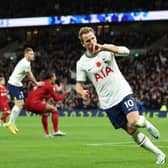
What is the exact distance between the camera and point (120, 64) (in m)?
47.6

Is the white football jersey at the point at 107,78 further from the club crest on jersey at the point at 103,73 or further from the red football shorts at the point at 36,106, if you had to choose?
the red football shorts at the point at 36,106

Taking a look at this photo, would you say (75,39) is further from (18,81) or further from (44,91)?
(44,91)

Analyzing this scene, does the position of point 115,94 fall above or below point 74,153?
above

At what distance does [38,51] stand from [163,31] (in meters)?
10.4

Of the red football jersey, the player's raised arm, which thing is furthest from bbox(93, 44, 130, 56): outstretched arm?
the red football jersey

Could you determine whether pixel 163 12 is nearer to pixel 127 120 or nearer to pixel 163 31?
pixel 163 31

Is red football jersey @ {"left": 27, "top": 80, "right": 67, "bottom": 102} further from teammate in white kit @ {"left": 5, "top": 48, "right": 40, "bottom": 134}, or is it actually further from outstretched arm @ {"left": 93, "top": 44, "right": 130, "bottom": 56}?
outstretched arm @ {"left": 93, "top": 44, "right": 130, "bottom": 56}

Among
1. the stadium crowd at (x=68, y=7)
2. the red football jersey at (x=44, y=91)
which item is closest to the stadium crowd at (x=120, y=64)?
the stadium crowd at (x=68, y=7)

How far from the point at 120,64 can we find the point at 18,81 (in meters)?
27.2

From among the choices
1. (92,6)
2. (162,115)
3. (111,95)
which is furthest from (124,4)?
(111,95)

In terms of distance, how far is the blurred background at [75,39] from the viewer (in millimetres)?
45938

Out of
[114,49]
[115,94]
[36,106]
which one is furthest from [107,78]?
[36,106]

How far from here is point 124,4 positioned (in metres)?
47.8

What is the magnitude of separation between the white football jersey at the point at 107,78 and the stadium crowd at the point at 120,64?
27130 millimetres
